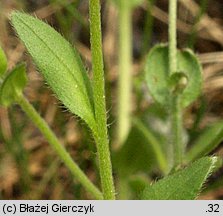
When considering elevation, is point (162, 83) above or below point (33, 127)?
below

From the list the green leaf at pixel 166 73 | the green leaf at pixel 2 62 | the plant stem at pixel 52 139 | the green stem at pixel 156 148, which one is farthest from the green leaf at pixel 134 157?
the green leaf at pixel 2 62

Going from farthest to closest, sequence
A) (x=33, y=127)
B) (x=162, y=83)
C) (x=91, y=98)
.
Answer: (x=33, y=127) < (x=162, y=83) < (x=91, y=98)

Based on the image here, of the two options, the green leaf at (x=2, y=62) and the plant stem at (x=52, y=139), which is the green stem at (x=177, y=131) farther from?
the green leaf at (x=2, y=62)

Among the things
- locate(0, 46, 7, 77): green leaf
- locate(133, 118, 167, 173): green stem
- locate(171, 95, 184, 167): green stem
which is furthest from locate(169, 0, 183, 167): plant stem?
locate(0, 46, 7, 77): green leaf

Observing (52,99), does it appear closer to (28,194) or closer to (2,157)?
(2,157)

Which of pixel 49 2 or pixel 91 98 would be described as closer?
pixel 91 98

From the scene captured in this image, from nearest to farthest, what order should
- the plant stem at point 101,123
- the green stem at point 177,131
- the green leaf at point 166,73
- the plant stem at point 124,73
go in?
the plant stem at point 101,123, the green stem at point 177,131, the green leaf at point 166,73, the plant stem at point 124,73

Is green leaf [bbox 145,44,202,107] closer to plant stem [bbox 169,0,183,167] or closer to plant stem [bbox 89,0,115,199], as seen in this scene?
plant stem [bbox 169,0,183,167]
